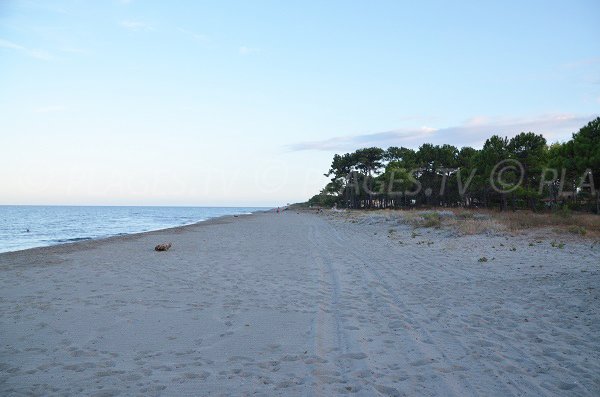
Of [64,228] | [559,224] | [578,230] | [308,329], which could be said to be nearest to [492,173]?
[559,224]

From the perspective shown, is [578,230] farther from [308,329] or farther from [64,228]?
[64,228]

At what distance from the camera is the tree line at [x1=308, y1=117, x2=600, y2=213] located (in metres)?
30.8

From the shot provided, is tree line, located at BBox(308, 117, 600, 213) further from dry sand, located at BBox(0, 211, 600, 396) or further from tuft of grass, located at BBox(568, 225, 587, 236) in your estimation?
dry sand, located at BBox(0, 211, 600, 396)

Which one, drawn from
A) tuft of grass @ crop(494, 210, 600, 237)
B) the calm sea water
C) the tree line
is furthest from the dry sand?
the tree line

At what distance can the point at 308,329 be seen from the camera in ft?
19.7

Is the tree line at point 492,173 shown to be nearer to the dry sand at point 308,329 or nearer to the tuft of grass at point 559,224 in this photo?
the tuft of grass at point 559,224

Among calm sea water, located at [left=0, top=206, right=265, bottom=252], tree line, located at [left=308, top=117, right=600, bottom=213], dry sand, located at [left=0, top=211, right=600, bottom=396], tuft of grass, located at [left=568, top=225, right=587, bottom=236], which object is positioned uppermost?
tree line, located at [left=308, top=117, right=600, bottom=213]

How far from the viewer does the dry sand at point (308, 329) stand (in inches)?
167

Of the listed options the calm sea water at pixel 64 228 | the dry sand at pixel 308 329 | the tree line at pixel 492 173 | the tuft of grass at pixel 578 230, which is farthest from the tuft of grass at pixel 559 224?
the calm sea water at pixel 64 228

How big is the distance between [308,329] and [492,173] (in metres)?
39.6

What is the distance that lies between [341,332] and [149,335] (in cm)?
295

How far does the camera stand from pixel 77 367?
15.2ft

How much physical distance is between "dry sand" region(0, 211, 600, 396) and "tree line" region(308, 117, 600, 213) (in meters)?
24.3

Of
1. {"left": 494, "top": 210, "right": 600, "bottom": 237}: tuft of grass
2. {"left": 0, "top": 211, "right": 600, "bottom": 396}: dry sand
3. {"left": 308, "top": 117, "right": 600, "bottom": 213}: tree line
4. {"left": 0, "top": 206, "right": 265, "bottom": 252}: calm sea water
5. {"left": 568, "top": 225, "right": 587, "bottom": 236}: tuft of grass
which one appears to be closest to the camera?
{"left": 0, "top": 211, "right": 600, "bottom": 396}: dry sand
